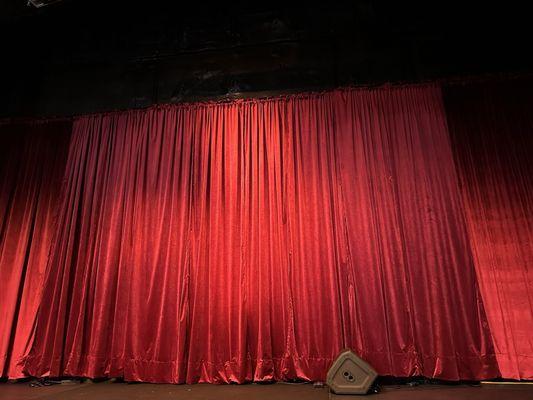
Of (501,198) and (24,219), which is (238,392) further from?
(24,219)

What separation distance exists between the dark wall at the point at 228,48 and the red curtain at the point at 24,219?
45 cm

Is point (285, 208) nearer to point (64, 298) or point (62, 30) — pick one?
point (64, 298)

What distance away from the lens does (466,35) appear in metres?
4.09

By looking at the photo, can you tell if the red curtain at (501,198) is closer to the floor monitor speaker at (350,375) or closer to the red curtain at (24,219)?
the floor monitor speaker at (350,375)

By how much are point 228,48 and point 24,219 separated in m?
3.33

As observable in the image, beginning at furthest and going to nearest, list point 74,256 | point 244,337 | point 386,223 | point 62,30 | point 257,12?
1. point 62,30
2. point 257,12
3. point 74,256
4. point 386,223
5. point 244,337

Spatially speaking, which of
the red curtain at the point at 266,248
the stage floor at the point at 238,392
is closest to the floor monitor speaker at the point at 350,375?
the stage floor at the point at 238,392

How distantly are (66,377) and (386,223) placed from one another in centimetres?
363

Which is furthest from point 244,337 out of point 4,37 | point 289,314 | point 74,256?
point 4,37

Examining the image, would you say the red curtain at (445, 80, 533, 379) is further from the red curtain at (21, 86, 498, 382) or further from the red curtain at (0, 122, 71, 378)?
the red curtain at (0, 122, 71, 378)

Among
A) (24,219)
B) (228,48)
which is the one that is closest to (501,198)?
(228,48)

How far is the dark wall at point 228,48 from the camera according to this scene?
→ 160 inches

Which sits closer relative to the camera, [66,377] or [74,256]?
[66,377]

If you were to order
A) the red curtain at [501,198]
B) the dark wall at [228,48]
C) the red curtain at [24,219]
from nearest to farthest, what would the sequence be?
the red curtain at [501,198], the red curtain at [24,219], the dark wall at [228,48]
